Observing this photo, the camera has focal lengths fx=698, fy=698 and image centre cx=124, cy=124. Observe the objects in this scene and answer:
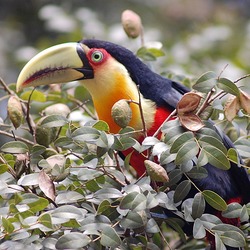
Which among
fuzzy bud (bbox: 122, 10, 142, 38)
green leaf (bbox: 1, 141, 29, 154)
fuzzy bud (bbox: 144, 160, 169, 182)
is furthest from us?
fuzzy bud (bbox: 122, 10, 142, 38)

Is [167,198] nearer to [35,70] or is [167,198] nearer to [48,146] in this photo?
[48,146]

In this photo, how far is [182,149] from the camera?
1.33 metres

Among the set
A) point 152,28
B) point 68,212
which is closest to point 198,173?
point 68,212

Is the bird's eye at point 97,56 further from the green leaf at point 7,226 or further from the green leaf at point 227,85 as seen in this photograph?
the green leaf at point 7,226

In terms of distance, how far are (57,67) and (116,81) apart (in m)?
0.16

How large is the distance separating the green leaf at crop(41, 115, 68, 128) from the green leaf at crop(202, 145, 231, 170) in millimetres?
314

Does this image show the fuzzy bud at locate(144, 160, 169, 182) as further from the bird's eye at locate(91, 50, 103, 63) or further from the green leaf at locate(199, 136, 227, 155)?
the bird's eye at locate(91, 50, 103, 63)

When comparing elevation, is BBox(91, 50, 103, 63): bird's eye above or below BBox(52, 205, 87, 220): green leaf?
above

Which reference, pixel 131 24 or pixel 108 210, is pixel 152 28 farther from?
pixel 108 210

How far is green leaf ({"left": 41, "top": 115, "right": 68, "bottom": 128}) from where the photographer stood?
4.85ft

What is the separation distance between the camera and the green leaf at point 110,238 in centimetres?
129

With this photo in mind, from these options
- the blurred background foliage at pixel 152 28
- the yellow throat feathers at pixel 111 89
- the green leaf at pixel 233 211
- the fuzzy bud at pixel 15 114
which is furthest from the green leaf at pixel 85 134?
the blurred background foliage at pixel 152 28

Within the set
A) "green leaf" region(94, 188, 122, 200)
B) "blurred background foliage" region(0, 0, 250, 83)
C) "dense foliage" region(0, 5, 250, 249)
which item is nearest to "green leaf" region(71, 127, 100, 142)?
"dense foliage" region(0, 5, 250, 249)

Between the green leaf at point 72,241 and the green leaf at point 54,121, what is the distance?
0.28 metres
